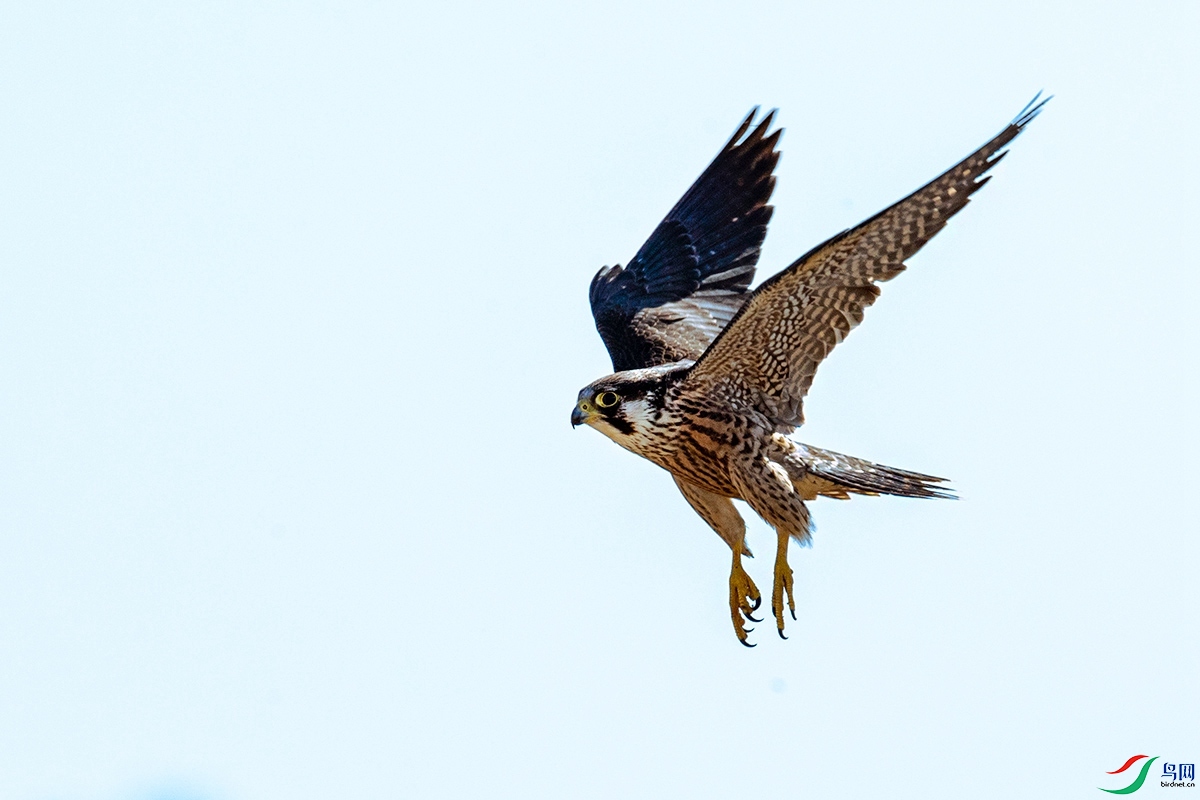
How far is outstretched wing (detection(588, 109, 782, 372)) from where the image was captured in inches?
513

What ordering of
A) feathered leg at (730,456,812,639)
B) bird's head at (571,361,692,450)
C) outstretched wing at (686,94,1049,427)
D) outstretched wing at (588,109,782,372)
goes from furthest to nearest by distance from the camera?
outstretched wing at (588,109,782,372)
bird's head at (571,361,692,450)
feathered leg at (730,456,812,639)
outstretched wing at (686,94,1049,427)

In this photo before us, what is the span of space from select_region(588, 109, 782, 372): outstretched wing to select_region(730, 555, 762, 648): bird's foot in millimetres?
1926

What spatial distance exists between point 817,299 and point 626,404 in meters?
1.34

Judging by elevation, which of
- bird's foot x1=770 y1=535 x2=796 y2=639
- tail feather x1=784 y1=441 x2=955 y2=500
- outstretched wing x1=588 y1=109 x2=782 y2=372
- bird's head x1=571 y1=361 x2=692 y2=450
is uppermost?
outstretched wing x1=588 y1=109 x2=782 y2=372

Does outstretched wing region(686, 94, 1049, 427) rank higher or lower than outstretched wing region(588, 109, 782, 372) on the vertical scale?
lower

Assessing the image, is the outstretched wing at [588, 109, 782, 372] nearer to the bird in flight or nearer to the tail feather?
the bird in flight

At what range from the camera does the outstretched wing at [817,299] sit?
10.0m

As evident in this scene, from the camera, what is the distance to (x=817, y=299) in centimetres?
1069

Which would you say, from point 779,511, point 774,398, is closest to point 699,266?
point 774,398

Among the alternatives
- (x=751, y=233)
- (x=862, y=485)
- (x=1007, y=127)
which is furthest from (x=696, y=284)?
(x=1007, y=127)

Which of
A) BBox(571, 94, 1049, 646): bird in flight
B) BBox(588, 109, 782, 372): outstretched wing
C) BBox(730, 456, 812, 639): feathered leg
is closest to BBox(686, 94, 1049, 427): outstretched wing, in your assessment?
BBox(571, 94, 1049, 646): bird in flight

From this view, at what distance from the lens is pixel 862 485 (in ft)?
35.7

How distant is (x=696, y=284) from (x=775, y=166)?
103 cm

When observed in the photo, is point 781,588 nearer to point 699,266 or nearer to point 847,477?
point 847,477
